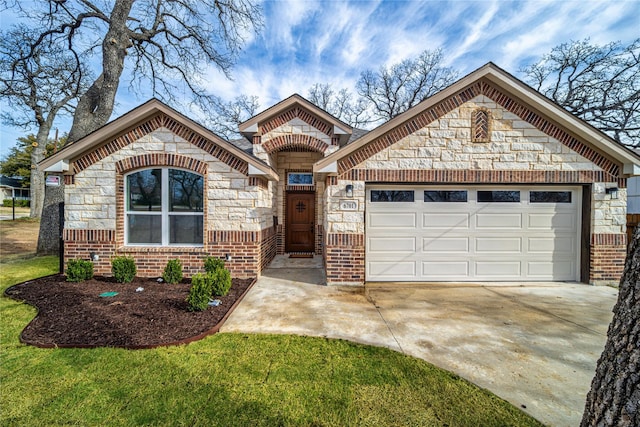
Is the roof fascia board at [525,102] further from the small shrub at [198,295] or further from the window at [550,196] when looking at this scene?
the small shrub at [198,295]

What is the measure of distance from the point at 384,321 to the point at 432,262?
307cm

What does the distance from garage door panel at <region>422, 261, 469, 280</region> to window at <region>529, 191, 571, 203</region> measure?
7.96 ft

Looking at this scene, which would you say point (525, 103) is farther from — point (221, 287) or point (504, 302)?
point (221, 287)

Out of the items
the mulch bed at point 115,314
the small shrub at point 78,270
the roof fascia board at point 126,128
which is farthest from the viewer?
the roof fascia board at point 126,128

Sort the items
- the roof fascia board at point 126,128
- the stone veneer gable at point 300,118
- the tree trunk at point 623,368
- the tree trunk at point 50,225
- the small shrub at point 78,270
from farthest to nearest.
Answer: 1. the tree trunk at point 50,225
2. the stone veneer gable at point 300,118
3. the roof fascia board at point 126,128
4. the small shrub at point 78,270
5. the tree trunk at point 623,368

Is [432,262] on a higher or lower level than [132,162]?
lower

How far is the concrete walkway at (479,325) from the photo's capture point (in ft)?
9.95

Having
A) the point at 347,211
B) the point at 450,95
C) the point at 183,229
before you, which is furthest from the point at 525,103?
the point at 183,229

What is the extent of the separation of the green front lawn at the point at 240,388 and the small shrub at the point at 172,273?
2753 millimetres

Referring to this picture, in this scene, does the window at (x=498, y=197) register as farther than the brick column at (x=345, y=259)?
Yes

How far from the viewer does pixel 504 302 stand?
18.4 feet

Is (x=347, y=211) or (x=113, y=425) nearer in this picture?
(x=113, y=425)

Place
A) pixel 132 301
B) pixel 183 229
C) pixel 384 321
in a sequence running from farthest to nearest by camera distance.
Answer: pixel 183 229 → pixel 132 301 → pixel 384 321

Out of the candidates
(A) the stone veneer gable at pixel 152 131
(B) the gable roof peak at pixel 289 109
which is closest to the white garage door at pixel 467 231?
(B) the gable roof peak at pixel 289 109
